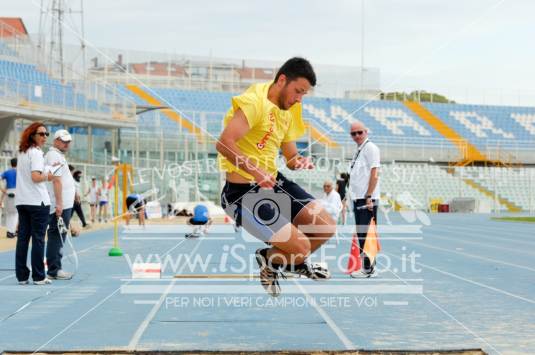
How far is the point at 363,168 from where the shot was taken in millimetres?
9977

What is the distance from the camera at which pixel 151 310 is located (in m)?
6.95

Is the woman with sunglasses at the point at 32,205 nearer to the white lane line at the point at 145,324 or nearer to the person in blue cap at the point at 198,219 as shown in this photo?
the white lane line at the point at 145,324

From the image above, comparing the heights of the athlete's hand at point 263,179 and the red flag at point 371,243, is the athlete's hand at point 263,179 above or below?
above

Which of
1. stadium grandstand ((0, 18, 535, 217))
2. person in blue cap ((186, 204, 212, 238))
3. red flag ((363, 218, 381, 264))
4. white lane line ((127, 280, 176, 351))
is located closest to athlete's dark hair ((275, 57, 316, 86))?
white lane line ((127, 280, 176, 351))

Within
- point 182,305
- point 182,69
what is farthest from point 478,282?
point 182,69

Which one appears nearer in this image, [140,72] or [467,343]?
[467,343]

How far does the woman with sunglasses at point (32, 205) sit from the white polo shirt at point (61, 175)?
238 mm

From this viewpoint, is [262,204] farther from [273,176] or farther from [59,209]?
[59,209]

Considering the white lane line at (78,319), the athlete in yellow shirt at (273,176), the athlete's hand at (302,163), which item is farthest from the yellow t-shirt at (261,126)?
the white lane line at (78,319)

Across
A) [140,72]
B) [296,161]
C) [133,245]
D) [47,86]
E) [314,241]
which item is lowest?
[133,245]

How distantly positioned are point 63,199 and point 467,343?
5.86 metres

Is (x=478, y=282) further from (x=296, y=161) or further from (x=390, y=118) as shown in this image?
(x=390, y=118)

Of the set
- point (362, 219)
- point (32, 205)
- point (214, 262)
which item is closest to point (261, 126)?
point (32, 205)

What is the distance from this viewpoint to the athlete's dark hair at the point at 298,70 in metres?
5.36
